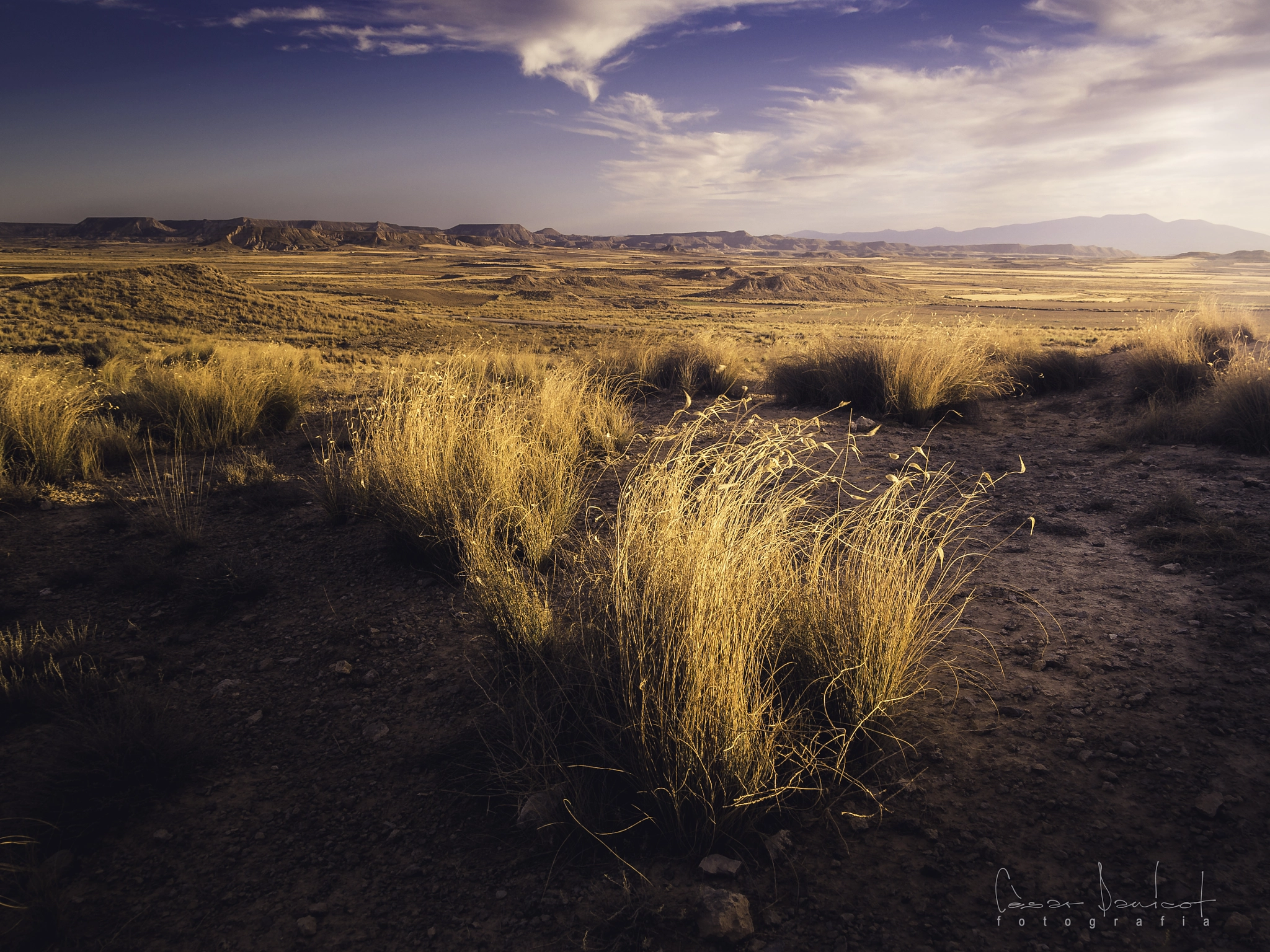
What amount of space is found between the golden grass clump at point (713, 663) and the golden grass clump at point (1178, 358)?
6609 mm

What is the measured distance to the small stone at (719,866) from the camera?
2.07 meters

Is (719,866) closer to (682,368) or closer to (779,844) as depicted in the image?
(779,844)

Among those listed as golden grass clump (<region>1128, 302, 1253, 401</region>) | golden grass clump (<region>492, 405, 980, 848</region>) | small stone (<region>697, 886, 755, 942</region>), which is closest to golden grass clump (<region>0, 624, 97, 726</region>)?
golden grass clump (<region>492, 405, 980, 848</region>)

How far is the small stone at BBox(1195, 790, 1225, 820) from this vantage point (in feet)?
7.00

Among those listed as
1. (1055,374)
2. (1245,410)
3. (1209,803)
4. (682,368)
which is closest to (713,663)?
(1209,803)

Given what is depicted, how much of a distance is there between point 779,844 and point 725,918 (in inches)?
14.7

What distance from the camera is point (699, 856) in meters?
2.16

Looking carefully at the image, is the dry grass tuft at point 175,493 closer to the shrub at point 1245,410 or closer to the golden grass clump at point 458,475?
the golden grass clump at point 458,475

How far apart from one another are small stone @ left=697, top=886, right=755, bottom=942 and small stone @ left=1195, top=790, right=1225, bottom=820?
1595mm

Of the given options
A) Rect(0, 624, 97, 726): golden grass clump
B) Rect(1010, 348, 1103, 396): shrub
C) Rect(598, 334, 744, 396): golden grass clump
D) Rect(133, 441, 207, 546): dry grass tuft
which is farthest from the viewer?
Rect(598, 334, 744, 396): golden grass clump

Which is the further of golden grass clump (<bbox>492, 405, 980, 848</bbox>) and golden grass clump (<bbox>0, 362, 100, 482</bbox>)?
golden grass clump (<bbox>0, 362, 100, 482</bbox>)

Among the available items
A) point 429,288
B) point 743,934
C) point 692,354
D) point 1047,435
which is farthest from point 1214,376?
point 429,288

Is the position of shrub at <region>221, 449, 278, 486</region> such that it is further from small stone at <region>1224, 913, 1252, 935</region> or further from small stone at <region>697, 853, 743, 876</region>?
small stone at <region>1224, 913, 1252, 935</region>

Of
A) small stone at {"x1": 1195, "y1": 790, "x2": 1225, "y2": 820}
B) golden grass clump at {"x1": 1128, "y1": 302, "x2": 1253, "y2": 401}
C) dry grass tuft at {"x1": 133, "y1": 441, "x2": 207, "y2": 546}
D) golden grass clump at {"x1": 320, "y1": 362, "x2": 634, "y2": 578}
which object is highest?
golden grass clump at {"x1": 1128, "y1": 302, "x2": 1253, "y2": 401}
